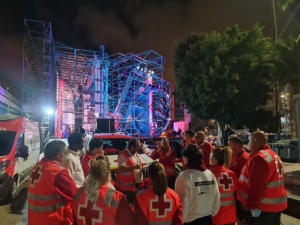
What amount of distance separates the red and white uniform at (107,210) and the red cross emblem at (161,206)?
21 cm

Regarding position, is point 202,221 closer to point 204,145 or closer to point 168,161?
point 204,145

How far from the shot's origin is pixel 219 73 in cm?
1482

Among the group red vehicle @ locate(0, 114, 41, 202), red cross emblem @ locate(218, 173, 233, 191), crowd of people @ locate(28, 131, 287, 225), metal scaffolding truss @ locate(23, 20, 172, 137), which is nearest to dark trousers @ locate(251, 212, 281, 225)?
crowd of people @ locate(28, 131, 287, 225)

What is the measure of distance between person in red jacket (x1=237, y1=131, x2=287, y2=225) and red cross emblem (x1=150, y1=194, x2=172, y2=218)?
4.21 feet

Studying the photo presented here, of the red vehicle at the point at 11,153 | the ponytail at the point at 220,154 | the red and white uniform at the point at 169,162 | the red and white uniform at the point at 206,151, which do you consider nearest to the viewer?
the ponytail at the point at 220,154

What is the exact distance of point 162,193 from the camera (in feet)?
7.76

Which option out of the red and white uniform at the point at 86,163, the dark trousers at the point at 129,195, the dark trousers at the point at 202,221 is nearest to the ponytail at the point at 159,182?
the dark trousers at the point at 202,221

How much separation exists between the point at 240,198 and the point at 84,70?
1188 inches

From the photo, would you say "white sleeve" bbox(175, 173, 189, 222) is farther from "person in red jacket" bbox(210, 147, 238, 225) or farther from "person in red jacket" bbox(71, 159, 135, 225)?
"person in red jacket" bbox(210, 147, 238, 225)

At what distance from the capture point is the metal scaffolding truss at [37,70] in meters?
21.8

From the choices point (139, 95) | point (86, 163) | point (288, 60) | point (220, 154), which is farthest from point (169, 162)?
point (139, 95)

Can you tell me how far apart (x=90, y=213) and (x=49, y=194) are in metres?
0.65

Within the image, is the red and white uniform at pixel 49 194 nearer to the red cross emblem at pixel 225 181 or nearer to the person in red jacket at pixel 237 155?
the red cross emblem at pixel 225 181

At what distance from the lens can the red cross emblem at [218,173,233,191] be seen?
321cm
